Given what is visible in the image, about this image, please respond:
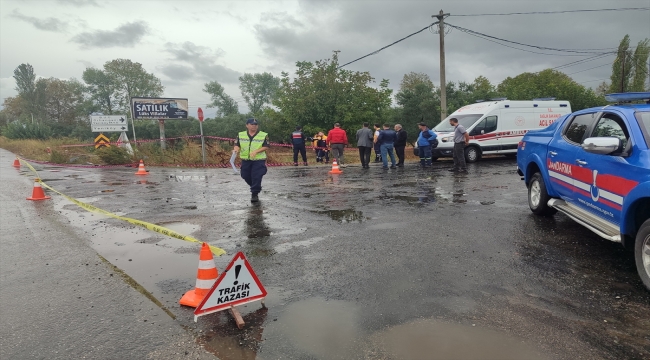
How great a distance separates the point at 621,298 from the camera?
12.1 feet

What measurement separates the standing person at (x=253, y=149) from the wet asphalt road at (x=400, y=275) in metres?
0.71

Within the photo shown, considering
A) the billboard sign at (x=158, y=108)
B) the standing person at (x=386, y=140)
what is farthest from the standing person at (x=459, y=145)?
the billboard sign at (x=158, y=108)

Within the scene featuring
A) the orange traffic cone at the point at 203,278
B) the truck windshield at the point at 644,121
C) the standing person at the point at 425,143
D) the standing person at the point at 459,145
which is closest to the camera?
the orange traffic cone at the point at 203,278

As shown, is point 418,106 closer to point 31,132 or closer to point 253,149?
point 253,149

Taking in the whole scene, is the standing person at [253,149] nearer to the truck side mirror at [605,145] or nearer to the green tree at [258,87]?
the truck side mirror at [605,145]

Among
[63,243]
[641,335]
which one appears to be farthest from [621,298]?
[63,243]

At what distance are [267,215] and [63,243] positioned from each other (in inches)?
125

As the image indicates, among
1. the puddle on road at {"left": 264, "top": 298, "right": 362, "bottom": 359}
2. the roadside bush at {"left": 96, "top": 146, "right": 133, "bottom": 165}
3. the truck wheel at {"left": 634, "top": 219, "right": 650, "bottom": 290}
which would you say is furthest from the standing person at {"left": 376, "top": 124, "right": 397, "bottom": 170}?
the roadside bush at {"left": 96, "top": 146, "right": 133, "bottom": 165}

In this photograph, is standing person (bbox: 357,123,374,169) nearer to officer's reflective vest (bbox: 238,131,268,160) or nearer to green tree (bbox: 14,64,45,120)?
officer's reflective vest (bbox: 238,131,268,160)

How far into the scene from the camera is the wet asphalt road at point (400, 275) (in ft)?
10.1

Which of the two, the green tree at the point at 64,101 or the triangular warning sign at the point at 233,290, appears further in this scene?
the green tree at the point at 64,101

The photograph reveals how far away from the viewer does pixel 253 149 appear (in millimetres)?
8414

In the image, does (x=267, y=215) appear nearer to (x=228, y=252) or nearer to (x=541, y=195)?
(x=228, y=252)

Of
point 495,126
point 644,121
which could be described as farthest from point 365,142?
point 644,121
